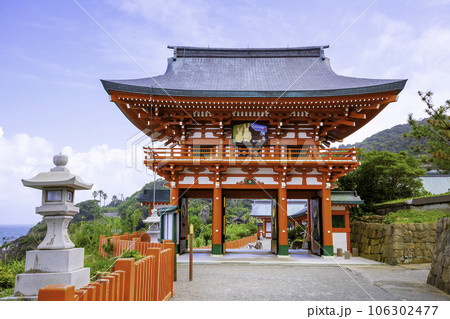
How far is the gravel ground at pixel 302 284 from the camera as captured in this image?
732cm

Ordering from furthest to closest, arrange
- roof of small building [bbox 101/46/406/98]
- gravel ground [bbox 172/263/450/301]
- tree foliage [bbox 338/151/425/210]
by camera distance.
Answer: tree foliage [bbox 338/151/425/210] < roof of small building [bbox 101/46/406/98] < gravel ground [bbox 172/263/450/301]

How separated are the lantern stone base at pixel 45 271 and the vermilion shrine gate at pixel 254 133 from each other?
9868mm

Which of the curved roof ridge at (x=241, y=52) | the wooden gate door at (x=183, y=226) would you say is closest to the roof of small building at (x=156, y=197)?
the wooden gate door at (x=183, y=226)

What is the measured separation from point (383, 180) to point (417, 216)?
10.7 meters

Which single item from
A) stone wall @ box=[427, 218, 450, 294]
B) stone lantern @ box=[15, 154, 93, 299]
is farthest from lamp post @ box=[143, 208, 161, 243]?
stone wall @ box=[427, 218, 450, 294]

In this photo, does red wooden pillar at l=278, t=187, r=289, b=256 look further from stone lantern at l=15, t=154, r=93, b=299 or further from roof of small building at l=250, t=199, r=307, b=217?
roof of small building at l=250, t=199, r=307, b=217

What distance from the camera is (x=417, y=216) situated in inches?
597

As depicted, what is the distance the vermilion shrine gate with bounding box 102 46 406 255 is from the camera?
1460 centimetres

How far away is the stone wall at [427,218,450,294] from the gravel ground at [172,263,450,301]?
0.24m

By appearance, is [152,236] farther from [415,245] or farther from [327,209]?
[415,245]

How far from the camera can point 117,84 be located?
14.1m

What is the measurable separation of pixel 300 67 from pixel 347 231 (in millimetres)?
10537

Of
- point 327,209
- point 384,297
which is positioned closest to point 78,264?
point 384,297

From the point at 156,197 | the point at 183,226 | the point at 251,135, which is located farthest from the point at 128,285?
the point at 156,197
